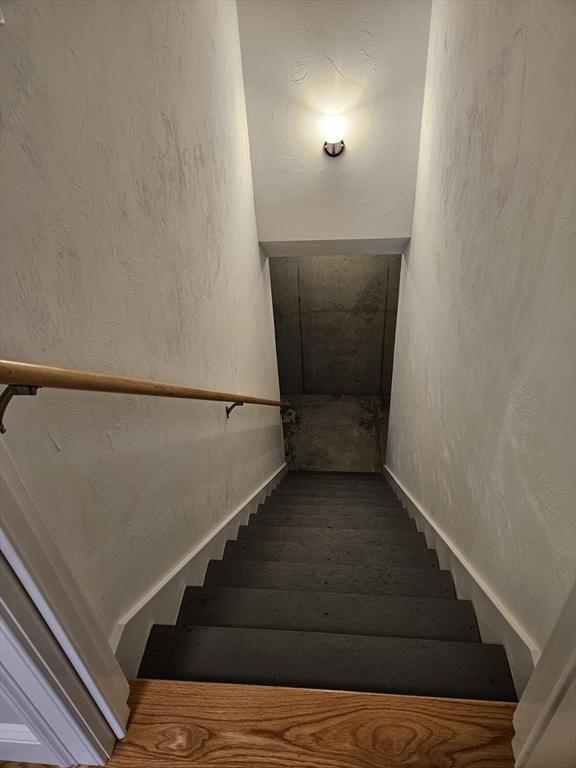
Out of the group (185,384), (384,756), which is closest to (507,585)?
(384,756)

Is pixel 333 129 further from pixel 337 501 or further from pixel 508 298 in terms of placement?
pixel 337 501

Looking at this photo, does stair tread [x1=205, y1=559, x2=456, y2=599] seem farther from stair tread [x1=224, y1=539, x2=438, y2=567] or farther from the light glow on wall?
the light glow on wall

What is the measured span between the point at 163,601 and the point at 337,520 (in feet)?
5.26

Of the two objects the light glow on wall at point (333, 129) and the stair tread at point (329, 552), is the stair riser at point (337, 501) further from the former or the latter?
the light glow on wall at point (333, 129)

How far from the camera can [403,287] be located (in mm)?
3008

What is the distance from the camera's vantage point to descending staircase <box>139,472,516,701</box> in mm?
976

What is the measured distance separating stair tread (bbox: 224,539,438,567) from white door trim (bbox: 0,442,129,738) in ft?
3.23

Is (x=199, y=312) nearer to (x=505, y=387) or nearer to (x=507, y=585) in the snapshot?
(x=505, y=387)

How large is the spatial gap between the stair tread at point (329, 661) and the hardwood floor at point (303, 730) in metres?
0.08

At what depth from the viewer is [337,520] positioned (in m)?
2.54

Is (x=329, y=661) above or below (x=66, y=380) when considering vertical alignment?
below

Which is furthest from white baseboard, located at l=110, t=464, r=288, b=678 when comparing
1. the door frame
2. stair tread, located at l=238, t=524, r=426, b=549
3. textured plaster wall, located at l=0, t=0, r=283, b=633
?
the door frame

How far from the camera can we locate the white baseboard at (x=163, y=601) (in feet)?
3.01

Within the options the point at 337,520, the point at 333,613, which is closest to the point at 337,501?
the point at 337,520
